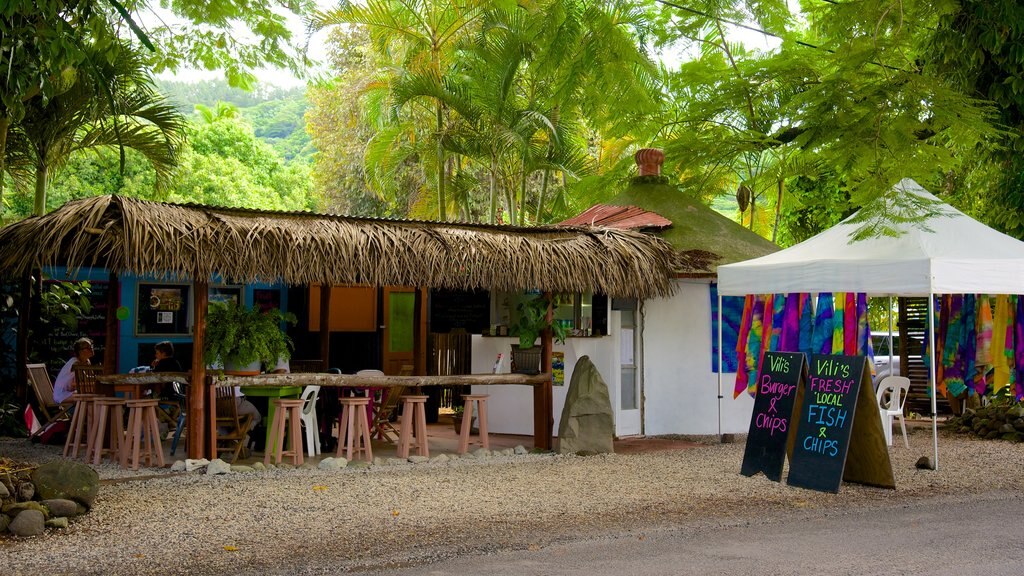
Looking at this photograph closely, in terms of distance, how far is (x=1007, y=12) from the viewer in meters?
9.95

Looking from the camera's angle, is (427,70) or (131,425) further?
(427,70)

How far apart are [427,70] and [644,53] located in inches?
229

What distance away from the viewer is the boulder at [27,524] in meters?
6.67

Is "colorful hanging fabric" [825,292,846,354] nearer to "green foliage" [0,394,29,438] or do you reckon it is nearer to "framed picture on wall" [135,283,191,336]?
"framed picture on wall" [135,283,191,336]

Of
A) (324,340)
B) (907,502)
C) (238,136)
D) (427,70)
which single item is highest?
(238,136)

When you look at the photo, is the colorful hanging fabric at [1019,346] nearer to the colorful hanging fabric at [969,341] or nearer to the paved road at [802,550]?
the colorful hanging fabric at [969,341]

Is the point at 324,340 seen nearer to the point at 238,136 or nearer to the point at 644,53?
the point at 644,53

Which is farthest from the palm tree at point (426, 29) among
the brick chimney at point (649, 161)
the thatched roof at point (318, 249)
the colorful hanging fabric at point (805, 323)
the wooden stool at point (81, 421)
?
the wooden stool at point (81, 421)

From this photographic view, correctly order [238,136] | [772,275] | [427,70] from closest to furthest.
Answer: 1. [772,275]
2. [427,70]
3. [238,136]

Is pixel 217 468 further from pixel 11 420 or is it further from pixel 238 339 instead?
pixel 11 420

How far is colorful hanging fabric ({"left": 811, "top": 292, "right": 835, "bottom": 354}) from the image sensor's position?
1203 cm

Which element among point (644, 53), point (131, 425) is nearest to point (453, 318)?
point (644, 53)

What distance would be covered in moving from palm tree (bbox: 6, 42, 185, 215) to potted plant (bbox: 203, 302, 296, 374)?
10.3 ft

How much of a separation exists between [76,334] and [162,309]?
124 centimetres
